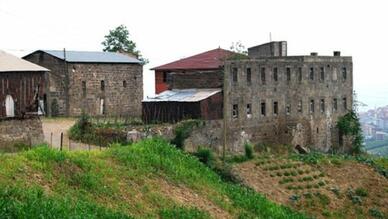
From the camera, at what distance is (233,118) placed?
40281mm

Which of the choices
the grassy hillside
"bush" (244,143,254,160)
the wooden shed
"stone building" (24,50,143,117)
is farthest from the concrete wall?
the grassy hillside

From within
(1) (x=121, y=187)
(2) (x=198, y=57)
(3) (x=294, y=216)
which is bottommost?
(3) (x=294, y=216)

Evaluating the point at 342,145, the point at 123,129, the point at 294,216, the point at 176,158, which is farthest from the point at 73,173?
the point at 342,145

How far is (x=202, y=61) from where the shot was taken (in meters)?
43.1

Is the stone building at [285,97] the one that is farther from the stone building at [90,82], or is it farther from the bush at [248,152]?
the stone building at [90,82]

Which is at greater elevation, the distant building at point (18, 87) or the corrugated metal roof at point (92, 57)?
the corrugated metal roof at point (92, 57)

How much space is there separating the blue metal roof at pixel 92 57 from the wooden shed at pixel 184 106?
20.8ft

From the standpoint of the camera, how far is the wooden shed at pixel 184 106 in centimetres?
3766

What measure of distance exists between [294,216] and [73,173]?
9.36m

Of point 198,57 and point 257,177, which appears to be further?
point 198,57

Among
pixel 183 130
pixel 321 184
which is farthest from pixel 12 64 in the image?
pixel 321 184

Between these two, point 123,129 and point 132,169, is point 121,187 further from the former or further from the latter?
point 123,129

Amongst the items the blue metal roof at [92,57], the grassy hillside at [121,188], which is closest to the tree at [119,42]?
the blue metal roof at [92,57]

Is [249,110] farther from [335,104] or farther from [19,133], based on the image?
[19,133]
